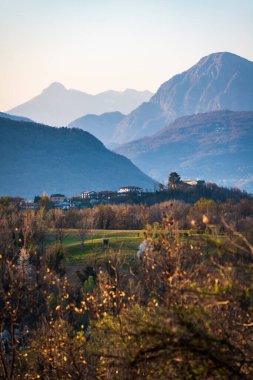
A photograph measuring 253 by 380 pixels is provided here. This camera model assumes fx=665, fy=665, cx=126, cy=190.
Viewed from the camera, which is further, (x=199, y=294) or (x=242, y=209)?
(x=242, y=209)

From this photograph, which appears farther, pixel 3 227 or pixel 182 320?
pixel 3 227

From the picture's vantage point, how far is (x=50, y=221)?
387 ft

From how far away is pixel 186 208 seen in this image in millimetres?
133875

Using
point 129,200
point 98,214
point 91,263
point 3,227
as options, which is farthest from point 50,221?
point 129,200

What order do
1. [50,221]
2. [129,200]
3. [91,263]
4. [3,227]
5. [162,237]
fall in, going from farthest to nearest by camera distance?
1. [129,200]
2. [50,221]
3. [3,227]
4. [91,263]
5. [162,237]

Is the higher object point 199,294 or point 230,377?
point 199,294

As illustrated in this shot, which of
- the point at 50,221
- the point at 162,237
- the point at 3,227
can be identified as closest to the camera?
the point at 162,237

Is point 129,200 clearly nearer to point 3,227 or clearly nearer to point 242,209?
point 242,209

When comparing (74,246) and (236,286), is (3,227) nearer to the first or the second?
(74,246)

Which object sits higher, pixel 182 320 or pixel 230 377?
pixel 182 320

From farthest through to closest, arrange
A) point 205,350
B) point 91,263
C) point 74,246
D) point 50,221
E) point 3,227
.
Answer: point 50,221, point 74,246, point 3,227, point 91,263, point 205,350

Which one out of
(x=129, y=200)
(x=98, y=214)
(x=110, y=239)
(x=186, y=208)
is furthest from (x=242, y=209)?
(x=129, y=200)

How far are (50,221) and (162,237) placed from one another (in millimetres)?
104296

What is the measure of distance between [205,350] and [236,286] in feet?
2.88
